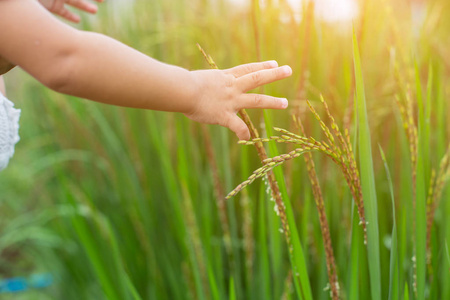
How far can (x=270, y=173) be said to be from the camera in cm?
67

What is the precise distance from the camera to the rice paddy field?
0.72m

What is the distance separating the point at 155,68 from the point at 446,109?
2.85ft

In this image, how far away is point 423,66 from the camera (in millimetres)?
1333

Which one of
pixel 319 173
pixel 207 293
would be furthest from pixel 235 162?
pixel 207 293

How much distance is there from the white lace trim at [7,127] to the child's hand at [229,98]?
29 cm

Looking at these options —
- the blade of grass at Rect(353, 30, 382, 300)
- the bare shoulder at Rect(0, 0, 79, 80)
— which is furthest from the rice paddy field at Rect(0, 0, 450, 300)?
the bare shoulder at Rect(0, 0, 79, 80)

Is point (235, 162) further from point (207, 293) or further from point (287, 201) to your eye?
point (287, 201)

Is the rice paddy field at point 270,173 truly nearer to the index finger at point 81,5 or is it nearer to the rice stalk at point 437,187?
the rice stalk at point 437,187

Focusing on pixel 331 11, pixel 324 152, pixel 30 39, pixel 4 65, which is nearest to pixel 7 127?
pixel 4 65

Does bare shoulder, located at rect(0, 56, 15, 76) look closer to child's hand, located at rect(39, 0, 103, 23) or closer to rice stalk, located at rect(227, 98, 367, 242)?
child's hand, located at rect(39, 0, 103, 23)

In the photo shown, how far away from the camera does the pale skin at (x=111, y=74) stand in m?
0.58

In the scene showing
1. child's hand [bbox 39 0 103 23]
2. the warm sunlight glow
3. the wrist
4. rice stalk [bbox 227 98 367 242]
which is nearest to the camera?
rice stalk [bbox 227 98 367 242]

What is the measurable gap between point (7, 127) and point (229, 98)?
1.16ft

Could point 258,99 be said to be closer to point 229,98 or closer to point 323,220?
point 229,98
